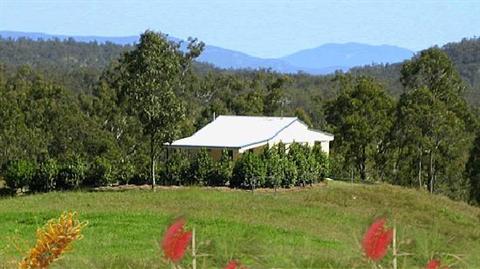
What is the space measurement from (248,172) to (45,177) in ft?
24.8

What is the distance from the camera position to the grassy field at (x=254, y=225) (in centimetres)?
226

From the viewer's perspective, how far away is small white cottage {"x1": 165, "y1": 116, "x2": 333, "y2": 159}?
33.1 m

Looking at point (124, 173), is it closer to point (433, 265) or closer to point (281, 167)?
point (281, 167)

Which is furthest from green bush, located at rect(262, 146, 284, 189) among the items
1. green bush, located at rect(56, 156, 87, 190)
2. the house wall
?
green bush, located at rect(56, 156, 87, 190)

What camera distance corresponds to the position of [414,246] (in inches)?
88.9

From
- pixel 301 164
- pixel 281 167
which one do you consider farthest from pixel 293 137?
pixel 281 167

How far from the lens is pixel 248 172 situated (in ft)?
92.5

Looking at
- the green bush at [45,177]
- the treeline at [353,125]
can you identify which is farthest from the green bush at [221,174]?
the treeline at [353,125]

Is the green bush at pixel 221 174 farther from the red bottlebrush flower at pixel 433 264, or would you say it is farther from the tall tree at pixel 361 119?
the red bottlebrush flower at pixel 433 264

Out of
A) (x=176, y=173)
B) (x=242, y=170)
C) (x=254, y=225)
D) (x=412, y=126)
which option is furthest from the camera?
(x=412, y=126)

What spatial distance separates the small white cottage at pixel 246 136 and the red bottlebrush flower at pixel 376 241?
30.0 meters

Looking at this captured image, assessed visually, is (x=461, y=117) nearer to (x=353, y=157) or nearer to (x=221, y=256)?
(x=353, y=157)

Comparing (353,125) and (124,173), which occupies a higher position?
(353,125)

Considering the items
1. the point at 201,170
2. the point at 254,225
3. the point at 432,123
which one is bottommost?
the point at 201,170
